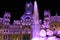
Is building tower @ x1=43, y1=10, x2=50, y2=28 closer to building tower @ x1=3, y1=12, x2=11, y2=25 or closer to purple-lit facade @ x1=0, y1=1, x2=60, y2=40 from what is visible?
purple-lit facade @ x1=0, y1=1, x2=60, y2=40

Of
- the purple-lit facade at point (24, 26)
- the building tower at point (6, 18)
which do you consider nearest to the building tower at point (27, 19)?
the purple-lit facade at point (24, 26)

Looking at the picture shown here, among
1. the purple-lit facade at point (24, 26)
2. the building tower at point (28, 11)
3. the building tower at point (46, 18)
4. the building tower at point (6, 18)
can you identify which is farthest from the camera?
the building tower at point (28, 11)

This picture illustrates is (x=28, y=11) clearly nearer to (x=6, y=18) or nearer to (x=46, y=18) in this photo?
(x=46, y=18)

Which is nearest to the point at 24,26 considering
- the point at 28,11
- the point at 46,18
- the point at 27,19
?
the point at 27,19

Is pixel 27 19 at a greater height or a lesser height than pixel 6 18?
lesser

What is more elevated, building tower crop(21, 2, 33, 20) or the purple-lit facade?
building tower crop(21, 2, 33, 20)

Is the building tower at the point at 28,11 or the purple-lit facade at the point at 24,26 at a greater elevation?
the building tower at the point at 28,11

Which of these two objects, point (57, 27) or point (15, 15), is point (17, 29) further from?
point (57, 27)

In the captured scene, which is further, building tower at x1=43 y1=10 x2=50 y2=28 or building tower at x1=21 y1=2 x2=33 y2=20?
building tower at x1=21 y1=2 x2=33 y2=20

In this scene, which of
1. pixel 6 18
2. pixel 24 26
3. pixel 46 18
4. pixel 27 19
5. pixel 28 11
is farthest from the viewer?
pixel 28 11

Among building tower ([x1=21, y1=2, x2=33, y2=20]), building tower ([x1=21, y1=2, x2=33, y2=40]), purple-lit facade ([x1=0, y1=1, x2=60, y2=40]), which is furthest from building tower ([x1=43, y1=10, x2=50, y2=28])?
building tower ([x1=21, y1=2, x2=33, y2=20])

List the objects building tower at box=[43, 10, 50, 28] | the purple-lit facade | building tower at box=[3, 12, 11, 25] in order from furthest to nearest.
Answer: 1. building tower at box=[3, 12, 11, 25]
2. building tower at box=[43, 10, 50, 28]
3. the purple-lit facade

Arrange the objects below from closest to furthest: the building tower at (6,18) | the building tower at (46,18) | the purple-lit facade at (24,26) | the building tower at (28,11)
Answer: the purple-lit facade at (24,26), the building tower at (46,18), the building tower at (6,18), the building tower at (28,11)

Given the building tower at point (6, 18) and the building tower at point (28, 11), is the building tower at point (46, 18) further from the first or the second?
the building tower at point (6, 18)
